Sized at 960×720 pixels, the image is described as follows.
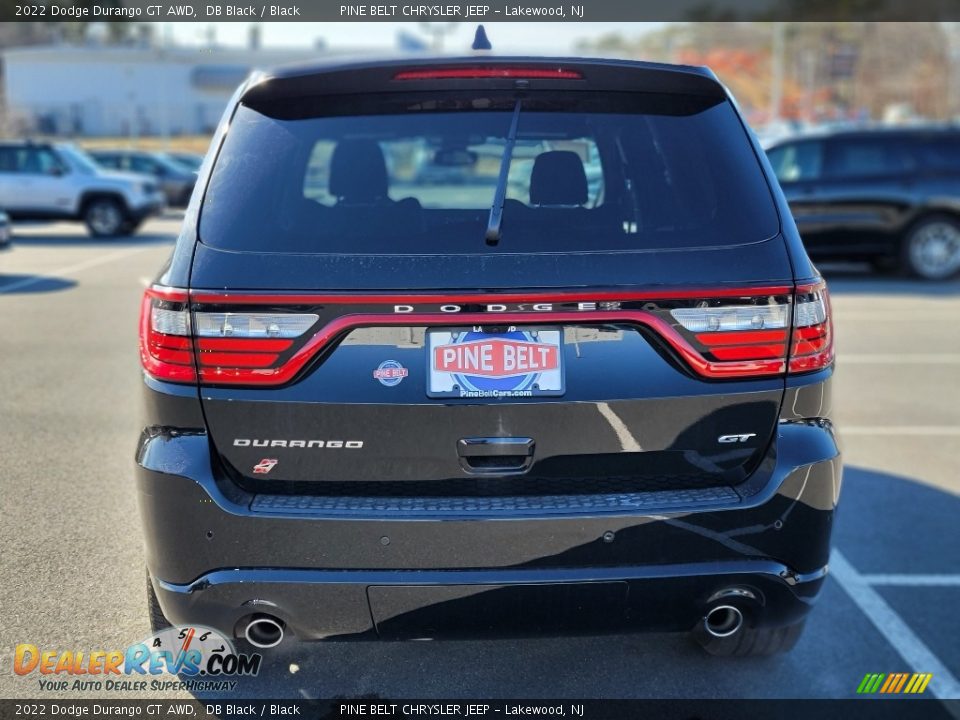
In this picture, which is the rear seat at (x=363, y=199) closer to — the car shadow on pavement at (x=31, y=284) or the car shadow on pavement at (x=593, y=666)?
the car shadow on pavement at (x=593, y=666)

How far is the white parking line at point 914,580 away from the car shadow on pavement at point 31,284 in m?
9.45

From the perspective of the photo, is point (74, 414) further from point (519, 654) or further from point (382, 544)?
point (382, 544)

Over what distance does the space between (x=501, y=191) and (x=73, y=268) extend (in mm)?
12465

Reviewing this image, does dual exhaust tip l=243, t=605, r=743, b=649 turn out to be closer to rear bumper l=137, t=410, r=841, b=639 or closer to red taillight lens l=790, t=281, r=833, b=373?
rear bumper l=137, t=410, r=841, b=639

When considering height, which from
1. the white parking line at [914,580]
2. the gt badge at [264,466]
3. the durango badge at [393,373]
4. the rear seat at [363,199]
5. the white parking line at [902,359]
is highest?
the rear seat at [363,199]

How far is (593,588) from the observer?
265cm

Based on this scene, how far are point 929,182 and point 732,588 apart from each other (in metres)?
12.3

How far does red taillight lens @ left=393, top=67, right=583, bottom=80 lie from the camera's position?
2949 mm

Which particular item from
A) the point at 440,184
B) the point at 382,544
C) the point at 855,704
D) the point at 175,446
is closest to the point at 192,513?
the point at 175,446

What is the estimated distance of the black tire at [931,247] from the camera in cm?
1364

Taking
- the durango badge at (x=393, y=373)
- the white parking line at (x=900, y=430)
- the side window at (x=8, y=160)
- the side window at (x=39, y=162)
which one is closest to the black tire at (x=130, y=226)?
the side window at (x=39, y=162)

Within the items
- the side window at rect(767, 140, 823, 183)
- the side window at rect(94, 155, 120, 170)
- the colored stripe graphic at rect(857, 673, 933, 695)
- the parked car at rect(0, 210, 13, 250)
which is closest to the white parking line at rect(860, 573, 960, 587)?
the colored stripe graphic at rect(857, 673, 933, 695)

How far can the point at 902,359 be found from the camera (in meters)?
8.60

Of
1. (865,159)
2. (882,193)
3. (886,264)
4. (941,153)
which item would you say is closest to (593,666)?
(882,193)
